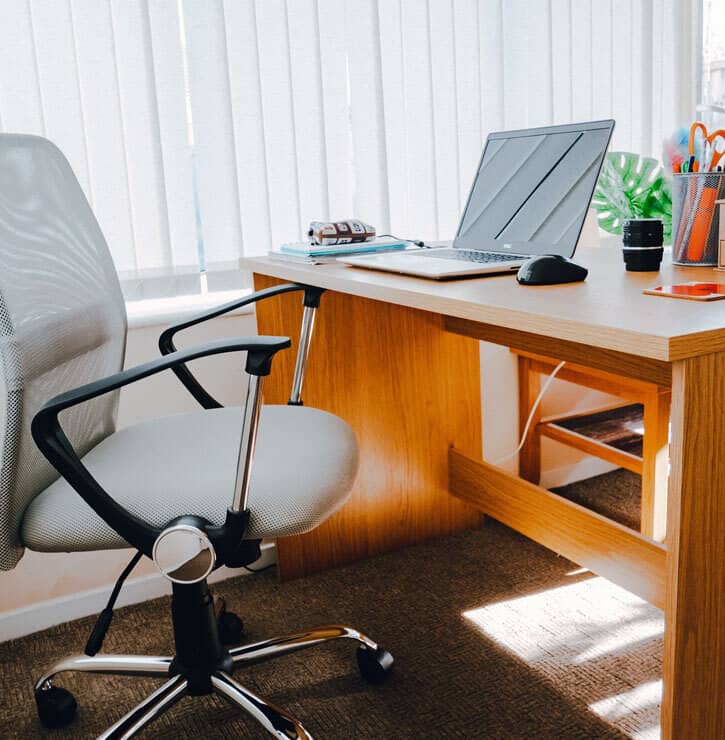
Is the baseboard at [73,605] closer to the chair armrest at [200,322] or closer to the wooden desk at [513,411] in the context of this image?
the wooden desk at [513,411]

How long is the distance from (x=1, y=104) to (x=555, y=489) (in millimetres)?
1833

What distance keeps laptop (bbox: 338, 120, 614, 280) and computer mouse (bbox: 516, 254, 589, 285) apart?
119mm

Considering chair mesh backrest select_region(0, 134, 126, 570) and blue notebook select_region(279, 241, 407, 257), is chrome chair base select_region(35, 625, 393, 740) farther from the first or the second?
blue notebook select_region(279, 241, 407, 257)

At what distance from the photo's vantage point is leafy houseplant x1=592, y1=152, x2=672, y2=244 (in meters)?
1.80

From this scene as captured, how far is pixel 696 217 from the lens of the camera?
1.32 meters

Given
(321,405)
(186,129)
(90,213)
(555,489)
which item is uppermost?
(186,129)

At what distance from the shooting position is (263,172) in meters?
1.92

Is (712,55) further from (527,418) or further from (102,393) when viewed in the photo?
(102,393)

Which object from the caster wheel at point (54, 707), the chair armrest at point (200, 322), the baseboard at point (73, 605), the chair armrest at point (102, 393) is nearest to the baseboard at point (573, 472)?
the baseboard at point (73, 605)

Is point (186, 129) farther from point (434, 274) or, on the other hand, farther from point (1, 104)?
point (434, 274)

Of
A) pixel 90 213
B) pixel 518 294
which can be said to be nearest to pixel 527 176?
pixel 518 294

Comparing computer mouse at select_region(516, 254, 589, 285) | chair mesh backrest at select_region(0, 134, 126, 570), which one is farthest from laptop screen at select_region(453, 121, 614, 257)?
chair mesh backrest at select_region(0, 134, 126, 570)

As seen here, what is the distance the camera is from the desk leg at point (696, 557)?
0.83 metres

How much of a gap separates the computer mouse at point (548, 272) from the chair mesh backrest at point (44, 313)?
69 cm
